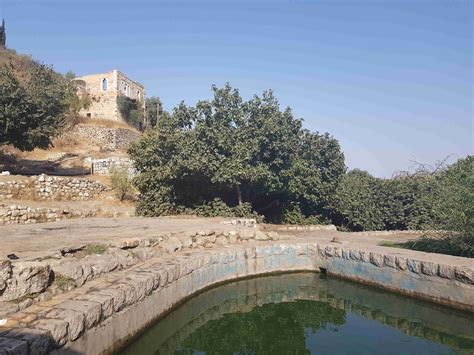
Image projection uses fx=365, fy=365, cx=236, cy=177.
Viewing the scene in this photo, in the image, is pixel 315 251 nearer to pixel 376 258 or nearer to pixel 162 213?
pixel 376 258

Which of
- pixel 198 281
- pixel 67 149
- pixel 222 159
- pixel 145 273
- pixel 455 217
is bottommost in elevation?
pixel 198 281

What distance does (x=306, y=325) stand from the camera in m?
7.77

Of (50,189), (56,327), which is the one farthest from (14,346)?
(50,189)

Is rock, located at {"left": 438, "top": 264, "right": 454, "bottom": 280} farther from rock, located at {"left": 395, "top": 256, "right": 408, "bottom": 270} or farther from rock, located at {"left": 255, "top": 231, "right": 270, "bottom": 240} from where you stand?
rock, located at {"left": 255, "top": 231, "right": 270, "bottom": 240}

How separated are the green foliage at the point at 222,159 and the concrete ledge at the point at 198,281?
664 centimetres

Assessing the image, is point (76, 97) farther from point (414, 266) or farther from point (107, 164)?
point (414, 266)

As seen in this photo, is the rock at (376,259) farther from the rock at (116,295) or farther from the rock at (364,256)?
the rock at (116,295)

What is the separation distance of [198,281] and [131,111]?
38.9 metres

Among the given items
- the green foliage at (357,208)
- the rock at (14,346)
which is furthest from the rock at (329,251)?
the green foliage at (357,208)

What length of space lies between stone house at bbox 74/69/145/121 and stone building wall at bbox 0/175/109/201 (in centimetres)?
2391

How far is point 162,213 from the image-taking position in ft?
60.1

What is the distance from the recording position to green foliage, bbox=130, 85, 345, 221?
1748cm

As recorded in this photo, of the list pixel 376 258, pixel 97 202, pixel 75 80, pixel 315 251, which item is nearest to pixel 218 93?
pixel 97 202

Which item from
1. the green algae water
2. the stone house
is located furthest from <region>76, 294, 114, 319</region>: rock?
the stone house
